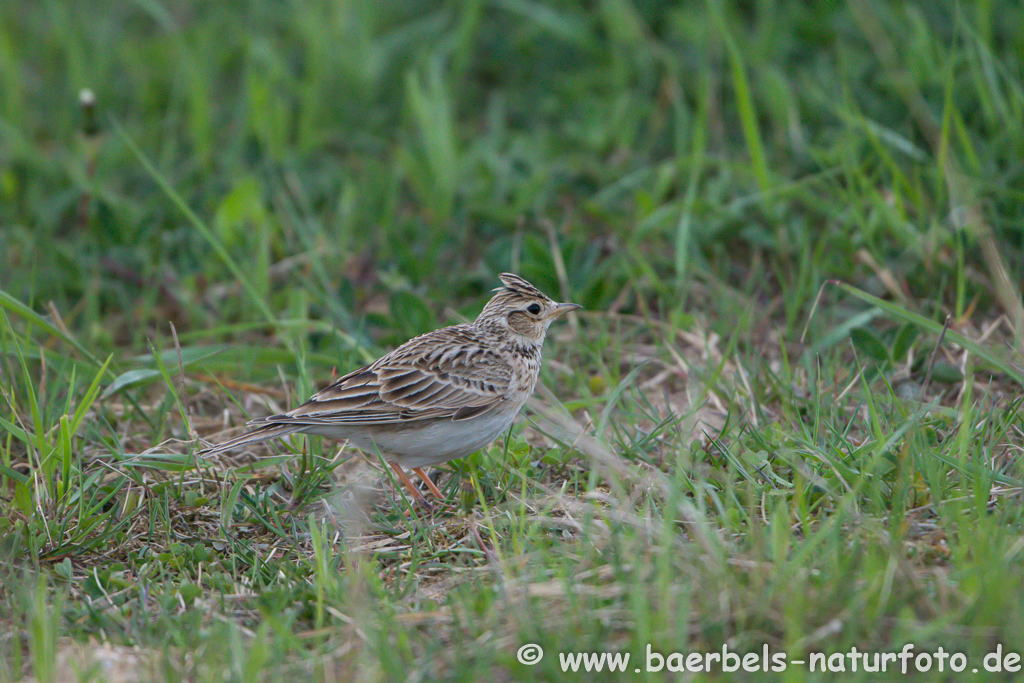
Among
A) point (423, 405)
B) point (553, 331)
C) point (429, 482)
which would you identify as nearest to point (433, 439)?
point (423, 405)

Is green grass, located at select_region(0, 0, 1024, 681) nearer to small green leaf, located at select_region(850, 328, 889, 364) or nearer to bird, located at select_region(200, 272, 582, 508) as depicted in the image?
small green leaf, located at select_region(850, 328, 889, 364)

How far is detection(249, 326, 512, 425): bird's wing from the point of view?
469 centimetres

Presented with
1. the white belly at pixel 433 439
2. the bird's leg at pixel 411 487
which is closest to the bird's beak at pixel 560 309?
the white belly at pixel 433 439

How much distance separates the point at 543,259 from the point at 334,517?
2525mm

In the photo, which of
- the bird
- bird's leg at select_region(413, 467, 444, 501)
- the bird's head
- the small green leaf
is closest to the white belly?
the bird

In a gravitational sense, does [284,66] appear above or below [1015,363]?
above

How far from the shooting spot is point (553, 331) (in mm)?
6590

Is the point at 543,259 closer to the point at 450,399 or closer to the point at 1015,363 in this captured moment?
the point at 450,399

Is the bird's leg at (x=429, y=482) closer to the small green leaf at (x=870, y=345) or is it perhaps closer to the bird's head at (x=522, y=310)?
the bird's head at (x=522, y=310)

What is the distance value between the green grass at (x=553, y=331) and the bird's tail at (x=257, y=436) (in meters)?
0.20

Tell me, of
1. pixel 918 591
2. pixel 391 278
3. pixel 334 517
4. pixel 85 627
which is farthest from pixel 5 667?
pixel 391 278

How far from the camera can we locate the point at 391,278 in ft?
22.4

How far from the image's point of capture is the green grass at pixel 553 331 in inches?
143

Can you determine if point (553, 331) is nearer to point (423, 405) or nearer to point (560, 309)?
point (560, 309)
